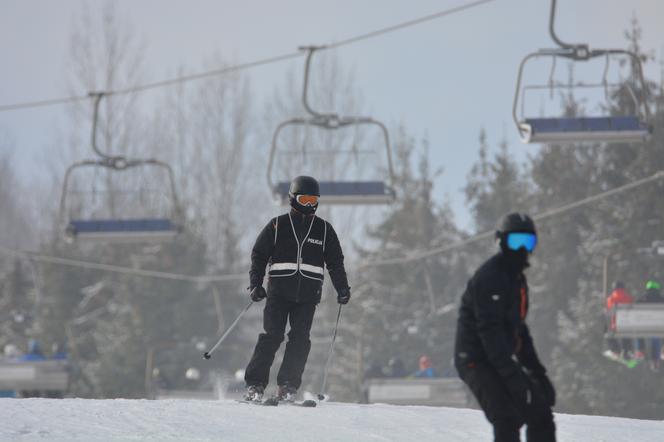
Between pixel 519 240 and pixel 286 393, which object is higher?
pixel 519 240

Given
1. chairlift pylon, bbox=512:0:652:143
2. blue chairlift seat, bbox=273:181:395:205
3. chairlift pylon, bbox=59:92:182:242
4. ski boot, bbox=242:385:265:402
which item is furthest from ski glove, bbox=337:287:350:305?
chairlift pylon, bbox=59:92:182:242

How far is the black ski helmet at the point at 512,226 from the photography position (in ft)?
21.5

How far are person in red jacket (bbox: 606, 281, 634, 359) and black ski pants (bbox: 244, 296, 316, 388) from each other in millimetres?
13867

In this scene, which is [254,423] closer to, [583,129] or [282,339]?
[282,339]

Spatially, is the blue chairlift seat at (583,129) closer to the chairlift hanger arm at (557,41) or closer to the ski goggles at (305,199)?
the chairlift hanger arm at (557,41)

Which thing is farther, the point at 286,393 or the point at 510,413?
the point at 286,393

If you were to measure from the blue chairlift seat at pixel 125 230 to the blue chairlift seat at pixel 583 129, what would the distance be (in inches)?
295

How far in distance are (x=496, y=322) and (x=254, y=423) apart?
307cm

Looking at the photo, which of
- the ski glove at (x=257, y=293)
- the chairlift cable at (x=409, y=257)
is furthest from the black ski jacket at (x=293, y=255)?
the chairlift cable at (x=409, y=257)

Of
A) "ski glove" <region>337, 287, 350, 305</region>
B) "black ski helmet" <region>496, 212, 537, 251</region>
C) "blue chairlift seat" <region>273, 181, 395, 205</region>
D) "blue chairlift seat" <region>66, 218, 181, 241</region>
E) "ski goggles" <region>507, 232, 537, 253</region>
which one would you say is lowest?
"ski glove" <region>337, 287, 350, 305</region>

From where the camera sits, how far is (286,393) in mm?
10391

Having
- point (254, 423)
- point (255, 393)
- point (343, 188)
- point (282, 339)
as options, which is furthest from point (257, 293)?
point (343, 188)

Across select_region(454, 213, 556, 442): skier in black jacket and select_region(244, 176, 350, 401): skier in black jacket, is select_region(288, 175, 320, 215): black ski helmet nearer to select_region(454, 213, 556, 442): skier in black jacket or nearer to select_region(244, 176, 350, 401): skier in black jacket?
select_region(244, 176, 350, 401): skier in black jacket

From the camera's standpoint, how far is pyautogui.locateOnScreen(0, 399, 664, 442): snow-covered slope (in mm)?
8547
